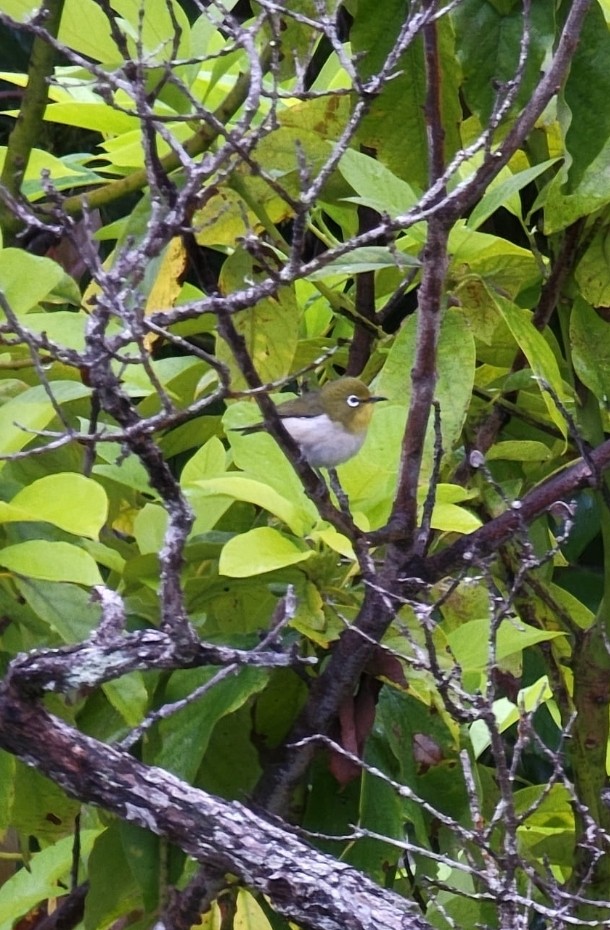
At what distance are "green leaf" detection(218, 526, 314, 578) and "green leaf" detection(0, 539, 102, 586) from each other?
0.11 meters

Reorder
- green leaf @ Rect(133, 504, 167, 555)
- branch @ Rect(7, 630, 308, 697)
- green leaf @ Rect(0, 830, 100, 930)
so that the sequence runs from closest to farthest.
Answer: branch @ Rect(7, 630, 308, 697), green leaf @ Rect(133, 504, 167, 555), green leaf @ Rect(0, 830, 100, 930)

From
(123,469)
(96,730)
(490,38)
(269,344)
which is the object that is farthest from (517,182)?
(96,730)

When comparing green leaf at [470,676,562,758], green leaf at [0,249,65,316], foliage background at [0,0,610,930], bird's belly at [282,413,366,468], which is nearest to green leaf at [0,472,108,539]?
foliage background at [0,0,610,930]

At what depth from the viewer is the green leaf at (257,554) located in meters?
1.05

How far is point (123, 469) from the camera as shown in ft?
4.29

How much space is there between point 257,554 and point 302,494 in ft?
0.57

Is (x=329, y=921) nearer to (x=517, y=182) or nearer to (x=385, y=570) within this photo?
(x=385, y=570)

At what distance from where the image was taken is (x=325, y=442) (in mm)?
2424

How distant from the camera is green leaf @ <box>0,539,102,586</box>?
100 centimetres

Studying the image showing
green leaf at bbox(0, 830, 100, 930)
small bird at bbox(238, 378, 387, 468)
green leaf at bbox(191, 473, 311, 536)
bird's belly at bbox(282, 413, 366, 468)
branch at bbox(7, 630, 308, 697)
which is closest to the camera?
branch at bbox(7, 630, 308, 697)

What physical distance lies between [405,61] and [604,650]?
2.20 feet

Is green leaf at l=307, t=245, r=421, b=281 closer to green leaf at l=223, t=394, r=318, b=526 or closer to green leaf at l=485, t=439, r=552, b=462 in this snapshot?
green leaf at l=223, t=394, r=318, b=526

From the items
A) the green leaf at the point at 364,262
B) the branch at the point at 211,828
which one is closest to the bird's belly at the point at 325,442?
the green leaf at the point at 364,262

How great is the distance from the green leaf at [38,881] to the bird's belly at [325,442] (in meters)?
1.05
